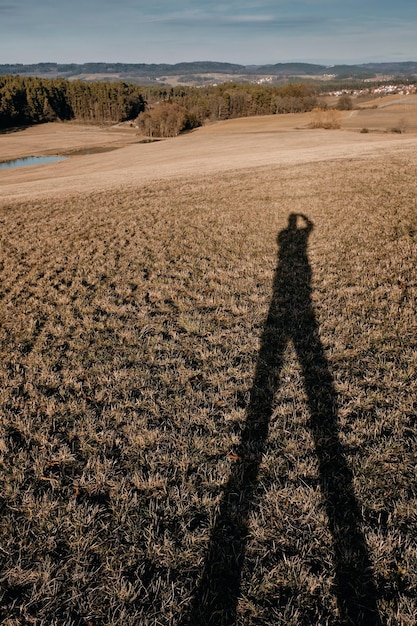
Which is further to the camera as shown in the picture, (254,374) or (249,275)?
(249,275)

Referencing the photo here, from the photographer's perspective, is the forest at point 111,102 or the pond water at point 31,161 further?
the forest at point 111,102

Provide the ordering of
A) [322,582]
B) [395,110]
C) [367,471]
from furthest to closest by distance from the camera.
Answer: [395,110]
[367,471]
[322,582]

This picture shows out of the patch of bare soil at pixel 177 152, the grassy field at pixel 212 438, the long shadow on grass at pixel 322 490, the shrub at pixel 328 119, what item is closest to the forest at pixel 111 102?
the patch of bare soil at pixel 177 152

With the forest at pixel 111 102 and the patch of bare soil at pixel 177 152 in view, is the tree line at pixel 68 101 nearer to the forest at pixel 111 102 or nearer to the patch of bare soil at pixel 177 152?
Answer: the forest at pixel 111 102

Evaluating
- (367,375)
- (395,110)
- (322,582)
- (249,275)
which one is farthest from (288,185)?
(395,110)

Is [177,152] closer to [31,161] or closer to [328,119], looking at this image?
[31,161]

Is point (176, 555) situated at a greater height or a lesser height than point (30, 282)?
lesser

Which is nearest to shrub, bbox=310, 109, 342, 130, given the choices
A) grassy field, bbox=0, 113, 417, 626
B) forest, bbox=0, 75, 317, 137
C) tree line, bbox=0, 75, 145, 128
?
forest, bbox=0, 75, 317, 137

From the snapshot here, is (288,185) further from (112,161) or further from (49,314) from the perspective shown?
(112,161)
